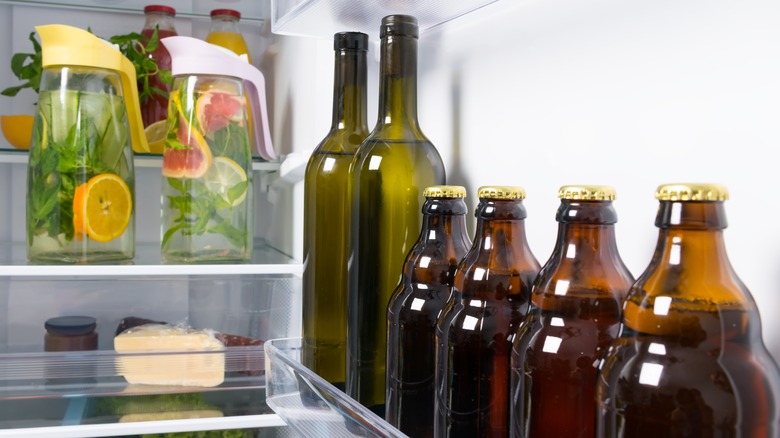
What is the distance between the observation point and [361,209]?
70cm

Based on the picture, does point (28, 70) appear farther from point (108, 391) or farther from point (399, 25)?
point (399, 25)

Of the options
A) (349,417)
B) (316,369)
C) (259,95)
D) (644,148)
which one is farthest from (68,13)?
(644,148)

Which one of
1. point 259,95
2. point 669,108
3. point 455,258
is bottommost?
point 455,258

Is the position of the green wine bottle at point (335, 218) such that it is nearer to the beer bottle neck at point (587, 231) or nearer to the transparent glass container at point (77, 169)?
the beer bottle neck at point (587, 231)

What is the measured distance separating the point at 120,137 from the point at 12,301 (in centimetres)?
61

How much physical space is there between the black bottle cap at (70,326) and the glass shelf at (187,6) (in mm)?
780

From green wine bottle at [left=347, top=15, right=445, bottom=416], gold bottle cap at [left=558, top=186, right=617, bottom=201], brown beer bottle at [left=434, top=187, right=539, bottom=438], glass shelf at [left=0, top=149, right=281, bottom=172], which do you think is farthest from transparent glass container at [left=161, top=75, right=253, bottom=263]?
gold bottle cap at [left=558, top=186, right=617, bottom=201]

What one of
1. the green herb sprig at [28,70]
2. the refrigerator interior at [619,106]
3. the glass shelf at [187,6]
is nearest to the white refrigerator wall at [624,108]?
the refrigerator interior at [619,106]

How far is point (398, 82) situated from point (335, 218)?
8.0 inches

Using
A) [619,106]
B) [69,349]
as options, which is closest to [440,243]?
[619,106]

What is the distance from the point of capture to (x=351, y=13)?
0.79m

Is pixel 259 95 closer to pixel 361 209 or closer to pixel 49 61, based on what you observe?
pixel 49 61

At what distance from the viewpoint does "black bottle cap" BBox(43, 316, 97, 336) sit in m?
1.44

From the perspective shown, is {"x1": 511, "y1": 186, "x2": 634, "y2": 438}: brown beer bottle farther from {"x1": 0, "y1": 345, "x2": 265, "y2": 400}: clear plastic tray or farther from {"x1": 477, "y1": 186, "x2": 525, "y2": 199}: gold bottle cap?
{"x1": 0, "y1": 345, "x2": 265, "y2": 400}: clear plastic tray
